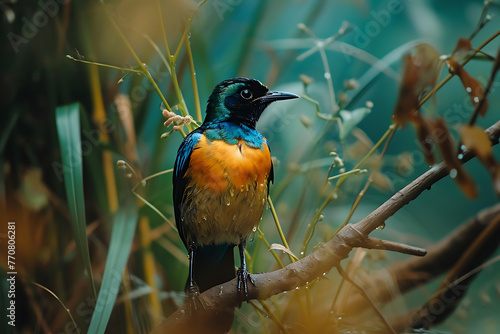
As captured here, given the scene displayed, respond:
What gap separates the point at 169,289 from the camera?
4.20ft

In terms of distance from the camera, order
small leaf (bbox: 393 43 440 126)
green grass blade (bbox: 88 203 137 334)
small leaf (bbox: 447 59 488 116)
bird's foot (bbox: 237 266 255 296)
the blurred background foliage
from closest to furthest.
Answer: small leaf (bbox: 393 43 440 126) < small leaf (bbox: 447 59 488 116) < bird's foot (bbox: 237 266 255 296) < green grass blade (bbox: 88 203 137 334) < the blurred background foliage

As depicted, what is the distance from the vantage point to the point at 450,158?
626 mm

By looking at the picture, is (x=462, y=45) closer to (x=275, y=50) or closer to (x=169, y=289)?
(x=275, y=50)

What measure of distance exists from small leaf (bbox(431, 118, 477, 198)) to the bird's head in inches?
16.9

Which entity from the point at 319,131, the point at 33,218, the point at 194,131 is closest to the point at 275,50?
the point at 319,131

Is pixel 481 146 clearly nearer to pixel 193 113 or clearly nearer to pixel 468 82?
pixel 468 82

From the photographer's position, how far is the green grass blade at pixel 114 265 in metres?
1.08

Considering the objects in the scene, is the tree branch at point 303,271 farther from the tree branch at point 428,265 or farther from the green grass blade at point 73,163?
the tree branch at point 428,265

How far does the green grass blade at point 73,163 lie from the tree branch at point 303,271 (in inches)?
11.9

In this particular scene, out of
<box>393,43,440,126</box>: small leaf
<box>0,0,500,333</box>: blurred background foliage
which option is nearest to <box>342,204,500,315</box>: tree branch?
<box>0,0,500,333</box>: blurred background foliage

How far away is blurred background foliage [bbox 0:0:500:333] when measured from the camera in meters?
1.26

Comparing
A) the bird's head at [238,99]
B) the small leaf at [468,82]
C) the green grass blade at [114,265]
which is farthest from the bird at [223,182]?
the small leaf at [468,82]

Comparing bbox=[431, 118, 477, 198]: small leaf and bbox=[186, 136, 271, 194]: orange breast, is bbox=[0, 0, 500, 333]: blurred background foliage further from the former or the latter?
bbox=[431, 118, 477, 198]: small leaf

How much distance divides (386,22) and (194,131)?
70cm
